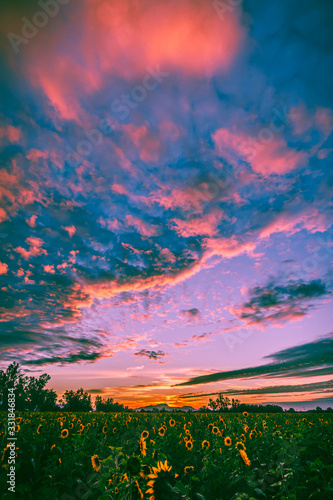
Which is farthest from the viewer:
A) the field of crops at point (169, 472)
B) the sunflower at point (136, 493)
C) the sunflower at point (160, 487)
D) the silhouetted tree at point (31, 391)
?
the silhouetted tree at point (31, 391)

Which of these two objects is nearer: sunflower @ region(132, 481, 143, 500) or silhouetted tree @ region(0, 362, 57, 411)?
sunflower @ region(132, 481, 143, 500)

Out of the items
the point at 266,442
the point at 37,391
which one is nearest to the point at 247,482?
the point at 266,442

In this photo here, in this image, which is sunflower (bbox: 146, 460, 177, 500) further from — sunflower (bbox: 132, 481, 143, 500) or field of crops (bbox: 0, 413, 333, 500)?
sunflower (bbox: 132, 481, 143, 500)

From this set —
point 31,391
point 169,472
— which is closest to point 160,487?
point 169,472

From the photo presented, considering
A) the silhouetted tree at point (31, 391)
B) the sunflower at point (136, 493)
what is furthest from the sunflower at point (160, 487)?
the silhouetted tree at point (31, 391)

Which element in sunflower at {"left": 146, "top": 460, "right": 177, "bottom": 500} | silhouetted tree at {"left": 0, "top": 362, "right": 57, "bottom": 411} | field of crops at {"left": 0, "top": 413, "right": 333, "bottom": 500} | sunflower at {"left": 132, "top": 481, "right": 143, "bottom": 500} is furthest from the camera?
silhouetted tree at {"left": 0, "top": 362, "right": 57, "bottom": 411}

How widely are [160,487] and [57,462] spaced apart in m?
5.01

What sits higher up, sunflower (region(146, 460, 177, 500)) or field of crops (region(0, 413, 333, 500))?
sunflower (region(146, 460, 177, 500))

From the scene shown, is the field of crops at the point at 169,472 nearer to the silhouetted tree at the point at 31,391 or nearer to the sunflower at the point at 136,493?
the sunflower at the point at 136,493

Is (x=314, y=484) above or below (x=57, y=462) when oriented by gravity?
below

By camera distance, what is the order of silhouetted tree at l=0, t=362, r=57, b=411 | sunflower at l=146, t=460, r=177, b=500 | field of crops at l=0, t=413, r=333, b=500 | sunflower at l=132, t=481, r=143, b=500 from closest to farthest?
sunflower at l=146, t=460, r=177, b=500, sunflower at l=132, t=481, r=143, b=500, field of crops at l=0, t=413, r=333, b=500, silhouetted tree at l=0, t=362, r=57, b=411

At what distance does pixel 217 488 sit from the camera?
15.7 ft

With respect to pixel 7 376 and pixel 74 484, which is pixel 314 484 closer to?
pixel 74 484

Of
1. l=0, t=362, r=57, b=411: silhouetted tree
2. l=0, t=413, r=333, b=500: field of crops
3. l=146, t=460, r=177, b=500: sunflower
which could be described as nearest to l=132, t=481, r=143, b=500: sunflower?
l=0, t=413, r=333, b=500: field of crops
